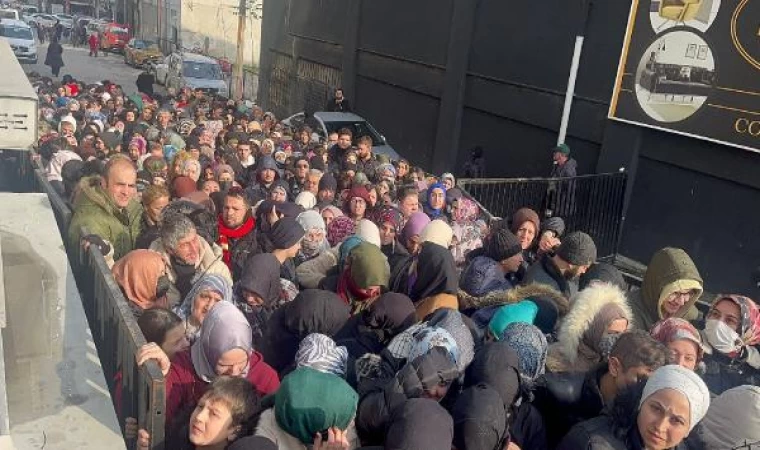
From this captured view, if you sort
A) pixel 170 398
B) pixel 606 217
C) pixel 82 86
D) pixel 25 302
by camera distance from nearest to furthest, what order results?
1. pixel 25 302
2. pixel 170 398
3. pixel 606 217
4. pixel 82 86

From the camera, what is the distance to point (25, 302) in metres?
2.94

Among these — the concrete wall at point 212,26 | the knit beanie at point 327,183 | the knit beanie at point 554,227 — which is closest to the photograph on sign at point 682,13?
the knit beanie at point 554,227

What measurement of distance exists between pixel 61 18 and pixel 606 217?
2071 inches

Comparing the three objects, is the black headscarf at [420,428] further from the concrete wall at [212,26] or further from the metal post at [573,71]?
the concrete wall at [212,26]

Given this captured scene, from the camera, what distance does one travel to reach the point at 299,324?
391cm

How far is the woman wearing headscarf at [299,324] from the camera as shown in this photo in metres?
3.91

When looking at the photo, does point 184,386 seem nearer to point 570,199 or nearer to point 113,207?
point 113,207

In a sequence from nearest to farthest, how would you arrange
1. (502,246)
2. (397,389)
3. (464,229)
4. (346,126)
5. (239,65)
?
(397,389) → (502,246) → (464,229) → (346,126) → (239,65)

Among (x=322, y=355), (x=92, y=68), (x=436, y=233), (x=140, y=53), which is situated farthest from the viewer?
(x=140, y=53)

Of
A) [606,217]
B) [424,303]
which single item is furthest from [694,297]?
[606,217]

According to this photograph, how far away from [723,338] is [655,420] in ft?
5.36

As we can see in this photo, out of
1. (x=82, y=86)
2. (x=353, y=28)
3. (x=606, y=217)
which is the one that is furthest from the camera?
(x=353, y=28)

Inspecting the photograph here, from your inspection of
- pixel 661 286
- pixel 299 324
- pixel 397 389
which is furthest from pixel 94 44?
pixel 397 389

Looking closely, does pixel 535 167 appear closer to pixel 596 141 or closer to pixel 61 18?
pixel 596 141
